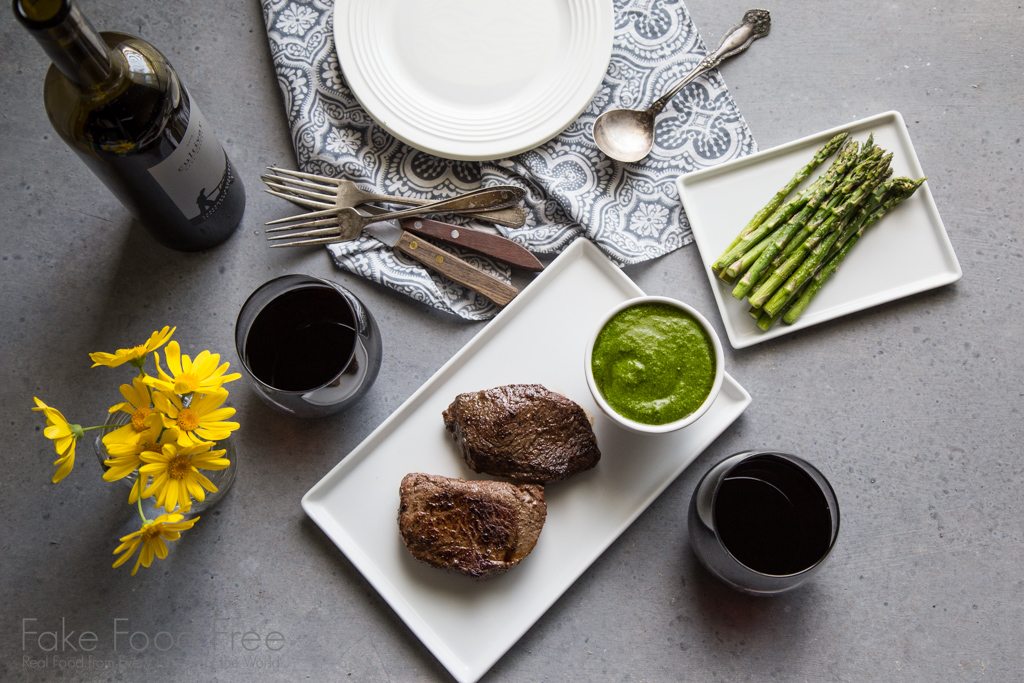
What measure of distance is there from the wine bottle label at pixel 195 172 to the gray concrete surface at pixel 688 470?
27cm

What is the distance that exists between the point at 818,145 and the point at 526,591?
1.83 meters

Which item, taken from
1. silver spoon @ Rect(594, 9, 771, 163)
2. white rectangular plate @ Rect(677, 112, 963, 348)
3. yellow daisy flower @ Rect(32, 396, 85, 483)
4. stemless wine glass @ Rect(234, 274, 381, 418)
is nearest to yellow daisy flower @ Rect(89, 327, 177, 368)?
yellow daisy flower @ Rect(32, 396, 85, 483)

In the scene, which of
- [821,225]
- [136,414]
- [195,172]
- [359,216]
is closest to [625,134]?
[821,225]

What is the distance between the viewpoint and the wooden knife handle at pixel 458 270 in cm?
226

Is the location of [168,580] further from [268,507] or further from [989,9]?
[989,9]

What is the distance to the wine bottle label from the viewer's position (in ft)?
6.02

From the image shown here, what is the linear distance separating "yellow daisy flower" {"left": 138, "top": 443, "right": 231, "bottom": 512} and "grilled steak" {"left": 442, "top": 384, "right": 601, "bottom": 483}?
713mm

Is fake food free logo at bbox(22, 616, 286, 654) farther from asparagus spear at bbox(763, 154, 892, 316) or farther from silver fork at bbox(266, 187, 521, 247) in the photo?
asparagus spear at bbox(763, 154, 892, 316)

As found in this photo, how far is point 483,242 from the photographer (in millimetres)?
2277

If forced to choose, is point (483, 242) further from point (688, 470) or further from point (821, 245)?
point (821, 245)

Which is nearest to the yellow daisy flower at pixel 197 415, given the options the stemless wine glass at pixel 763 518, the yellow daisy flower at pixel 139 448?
the yellow daisy flower at pixel 139 448

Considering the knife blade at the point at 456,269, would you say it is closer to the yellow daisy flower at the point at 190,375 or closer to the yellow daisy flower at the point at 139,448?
the yellow daisy flower at the point at 190,375

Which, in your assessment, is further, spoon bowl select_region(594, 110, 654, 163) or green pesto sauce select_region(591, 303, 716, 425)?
spoon bowl select_region(594, 110, 654, 163)

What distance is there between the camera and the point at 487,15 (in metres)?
2.33
